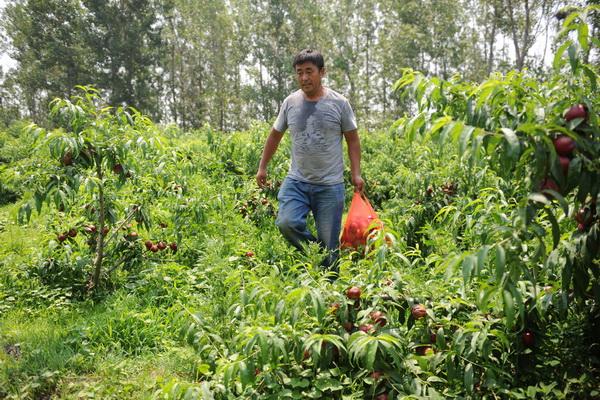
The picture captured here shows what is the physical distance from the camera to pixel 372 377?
1877 millimetres

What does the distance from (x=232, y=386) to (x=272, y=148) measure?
218cm

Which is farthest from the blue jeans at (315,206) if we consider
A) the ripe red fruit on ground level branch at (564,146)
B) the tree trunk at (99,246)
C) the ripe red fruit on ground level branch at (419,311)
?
the ripe red fruit on ground level branch at (564,146)

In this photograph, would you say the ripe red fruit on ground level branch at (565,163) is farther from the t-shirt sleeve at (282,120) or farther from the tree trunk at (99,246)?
the tree trunk at (99,246)

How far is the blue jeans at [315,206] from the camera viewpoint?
348 cm

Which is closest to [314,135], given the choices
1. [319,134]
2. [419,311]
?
[319,134]

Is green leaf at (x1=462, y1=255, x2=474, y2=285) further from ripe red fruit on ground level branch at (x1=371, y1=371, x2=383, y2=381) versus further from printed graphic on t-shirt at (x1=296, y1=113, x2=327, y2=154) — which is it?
printed graphic on t-shirt at (x1=296, y1=113, x2=327, y2=154)

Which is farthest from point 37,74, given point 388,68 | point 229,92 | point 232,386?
point 232,386

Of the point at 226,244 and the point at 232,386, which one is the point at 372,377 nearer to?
the point at 232,386

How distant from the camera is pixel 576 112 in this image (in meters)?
1.52

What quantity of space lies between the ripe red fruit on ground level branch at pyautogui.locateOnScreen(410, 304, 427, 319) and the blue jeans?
1.48 meters

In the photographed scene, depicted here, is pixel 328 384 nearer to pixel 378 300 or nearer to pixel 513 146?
pixel 378 300

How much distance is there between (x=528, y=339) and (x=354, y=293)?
0.78 metres

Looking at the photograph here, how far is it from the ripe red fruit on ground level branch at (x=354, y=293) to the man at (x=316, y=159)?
1324 millimetres

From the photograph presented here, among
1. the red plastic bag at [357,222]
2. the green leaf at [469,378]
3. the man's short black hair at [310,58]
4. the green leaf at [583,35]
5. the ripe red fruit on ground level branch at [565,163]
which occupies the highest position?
the man's short black hair at [310,58]
